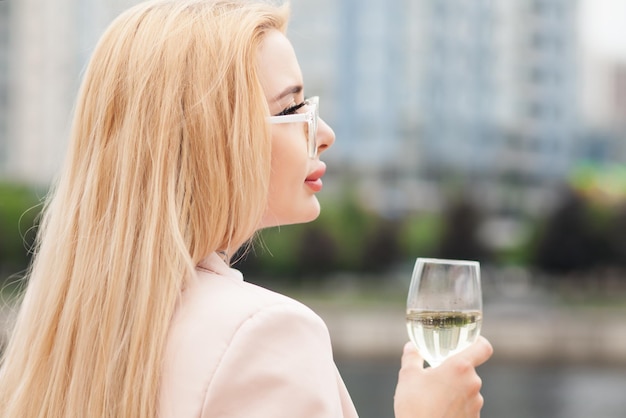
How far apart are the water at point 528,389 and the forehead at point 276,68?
16509 millimetres

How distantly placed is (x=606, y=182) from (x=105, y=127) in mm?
44126

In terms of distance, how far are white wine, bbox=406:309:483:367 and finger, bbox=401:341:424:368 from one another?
0.05m

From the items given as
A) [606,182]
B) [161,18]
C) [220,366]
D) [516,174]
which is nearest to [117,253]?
[220,366]

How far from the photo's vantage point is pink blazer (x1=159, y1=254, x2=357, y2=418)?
1.05 m

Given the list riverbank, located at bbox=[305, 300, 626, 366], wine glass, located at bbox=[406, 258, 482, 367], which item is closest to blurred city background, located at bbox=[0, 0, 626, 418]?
riverbank, located at bbox=[305, 300, 626, 366]

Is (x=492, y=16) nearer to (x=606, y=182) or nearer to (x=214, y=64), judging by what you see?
(x=606, y=182)

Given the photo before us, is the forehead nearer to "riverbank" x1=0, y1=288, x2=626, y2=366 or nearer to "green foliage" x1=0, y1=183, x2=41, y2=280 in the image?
"riverbank" x1=0, y1=288, x2=626, y2=366

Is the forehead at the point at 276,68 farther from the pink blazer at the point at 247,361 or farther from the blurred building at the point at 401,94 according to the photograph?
the blurred building at the point at 401,94

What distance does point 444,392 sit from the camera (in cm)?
127

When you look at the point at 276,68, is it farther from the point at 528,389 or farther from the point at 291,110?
the point at 528,389

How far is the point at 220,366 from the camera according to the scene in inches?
41.6

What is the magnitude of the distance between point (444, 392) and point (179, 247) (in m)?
0.41

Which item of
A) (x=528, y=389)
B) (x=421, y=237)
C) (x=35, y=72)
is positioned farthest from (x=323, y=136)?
(x=35, y=72)

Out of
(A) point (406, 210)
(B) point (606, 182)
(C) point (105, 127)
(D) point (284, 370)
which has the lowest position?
(A) point (406, 210)
